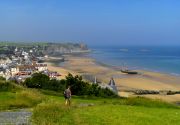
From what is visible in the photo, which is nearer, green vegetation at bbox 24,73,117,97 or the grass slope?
the grass slope

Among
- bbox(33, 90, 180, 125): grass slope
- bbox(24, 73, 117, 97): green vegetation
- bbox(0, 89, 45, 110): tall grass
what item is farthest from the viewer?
bbox(24, 73, 117, 97): green vegetation

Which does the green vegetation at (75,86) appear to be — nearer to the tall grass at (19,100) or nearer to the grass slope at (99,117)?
the tall grass at (19,100)

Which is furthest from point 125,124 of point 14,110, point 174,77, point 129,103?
point 174,77

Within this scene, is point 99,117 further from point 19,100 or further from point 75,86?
point 75,86

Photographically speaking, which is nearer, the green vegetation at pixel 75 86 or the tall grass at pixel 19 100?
the tall grass at pixel 19 100

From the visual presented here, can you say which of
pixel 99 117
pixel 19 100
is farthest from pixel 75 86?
pixel 99 117

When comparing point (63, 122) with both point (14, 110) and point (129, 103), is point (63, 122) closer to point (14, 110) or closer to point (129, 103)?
point (14, 110)

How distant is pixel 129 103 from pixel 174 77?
289 ft

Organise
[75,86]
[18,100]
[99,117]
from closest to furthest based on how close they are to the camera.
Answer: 1. [99,117]
2. [18,100]
3. [75,86]

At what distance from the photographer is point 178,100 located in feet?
251

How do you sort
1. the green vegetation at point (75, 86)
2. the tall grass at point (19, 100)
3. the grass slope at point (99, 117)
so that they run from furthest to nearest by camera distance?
the green vegetation at point (75, 86)
the tall grass at point (19, 100)
the grass slope at point (99, 117)

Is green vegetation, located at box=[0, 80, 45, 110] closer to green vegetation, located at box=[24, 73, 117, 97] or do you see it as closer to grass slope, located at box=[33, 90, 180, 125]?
grass slope, located at box=[33, 90, 180, 125]

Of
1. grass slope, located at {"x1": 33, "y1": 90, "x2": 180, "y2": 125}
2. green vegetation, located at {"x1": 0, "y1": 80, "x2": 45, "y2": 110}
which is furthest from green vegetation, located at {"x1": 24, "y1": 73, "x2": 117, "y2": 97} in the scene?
grass slope, located at {"x1": 33, "y1": 90, "x2": 180, "y2": 125}

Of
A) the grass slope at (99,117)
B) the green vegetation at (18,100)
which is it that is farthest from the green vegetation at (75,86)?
the grass slope at (99,117)
